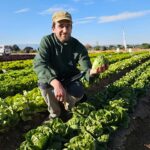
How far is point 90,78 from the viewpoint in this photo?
6.23 m

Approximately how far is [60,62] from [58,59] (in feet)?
0.21

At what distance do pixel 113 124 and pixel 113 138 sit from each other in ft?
0.81

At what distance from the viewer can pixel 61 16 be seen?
6.09 metres

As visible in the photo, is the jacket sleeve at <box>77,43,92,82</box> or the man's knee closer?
the jacket sleeve at <box>77,43,92,82</box>

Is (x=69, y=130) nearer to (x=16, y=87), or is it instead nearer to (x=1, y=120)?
(x=1, y=120)

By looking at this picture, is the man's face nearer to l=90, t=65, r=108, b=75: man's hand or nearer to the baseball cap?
the baseball cap

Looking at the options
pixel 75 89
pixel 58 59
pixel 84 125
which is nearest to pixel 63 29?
pixel 58 59

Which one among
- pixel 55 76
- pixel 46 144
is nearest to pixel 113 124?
pixel 55 76

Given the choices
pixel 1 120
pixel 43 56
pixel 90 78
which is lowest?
pixel 1 120

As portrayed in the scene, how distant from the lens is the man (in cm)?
614

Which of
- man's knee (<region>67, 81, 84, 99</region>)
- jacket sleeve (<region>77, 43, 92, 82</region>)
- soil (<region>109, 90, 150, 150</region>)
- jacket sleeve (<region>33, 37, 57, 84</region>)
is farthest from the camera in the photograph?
man's knee (<region>67, 81, 84, 99</region>)

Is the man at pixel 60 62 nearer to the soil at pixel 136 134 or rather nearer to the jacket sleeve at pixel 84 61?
the jacket sleeve at pixel 84 61

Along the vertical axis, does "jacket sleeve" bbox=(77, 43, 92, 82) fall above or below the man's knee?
above

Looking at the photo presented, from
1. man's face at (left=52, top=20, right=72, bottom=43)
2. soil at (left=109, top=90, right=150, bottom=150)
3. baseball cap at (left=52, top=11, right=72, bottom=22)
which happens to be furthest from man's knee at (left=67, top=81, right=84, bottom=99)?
baseball cap at (left=52, top=11, right=72, bottom=22)
